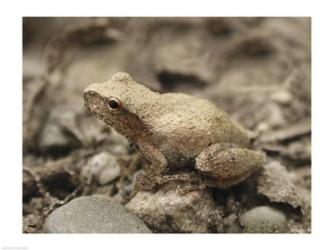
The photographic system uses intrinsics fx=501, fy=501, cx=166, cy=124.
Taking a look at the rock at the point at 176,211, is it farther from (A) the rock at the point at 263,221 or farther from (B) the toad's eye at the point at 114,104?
(B) the toad's eye at the point at 114,104

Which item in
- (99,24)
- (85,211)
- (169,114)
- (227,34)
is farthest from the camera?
(227,34)

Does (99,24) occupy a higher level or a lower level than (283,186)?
higher

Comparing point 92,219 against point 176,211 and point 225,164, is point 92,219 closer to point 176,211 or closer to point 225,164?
point 176,211

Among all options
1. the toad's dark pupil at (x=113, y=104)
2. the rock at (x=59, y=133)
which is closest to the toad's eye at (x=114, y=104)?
the toad's dark pupil at (x=113, y=104)

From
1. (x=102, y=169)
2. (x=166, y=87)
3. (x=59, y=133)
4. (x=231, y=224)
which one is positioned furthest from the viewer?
(x=166, y=87)

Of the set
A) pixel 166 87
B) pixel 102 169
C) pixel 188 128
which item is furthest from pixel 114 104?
pixel 166 87
